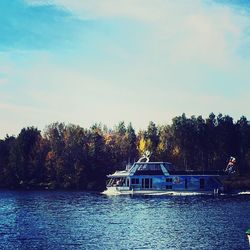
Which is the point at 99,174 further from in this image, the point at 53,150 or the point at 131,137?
the point at 131,137

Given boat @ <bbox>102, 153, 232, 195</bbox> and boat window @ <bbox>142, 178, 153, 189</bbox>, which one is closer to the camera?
boat @ <bbox>102, 153, 232, 195</bbox>

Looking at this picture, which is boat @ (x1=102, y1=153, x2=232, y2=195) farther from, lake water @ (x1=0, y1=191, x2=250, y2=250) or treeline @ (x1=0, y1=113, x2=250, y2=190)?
treeline @ (x1=0, y1=113, x2=250, y2=190)

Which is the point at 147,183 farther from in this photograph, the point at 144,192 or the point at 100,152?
the point at 100,152

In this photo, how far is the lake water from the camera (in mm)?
47688

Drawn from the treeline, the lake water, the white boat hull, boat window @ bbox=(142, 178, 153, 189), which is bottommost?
the lake water

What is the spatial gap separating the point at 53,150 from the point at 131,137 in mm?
33576

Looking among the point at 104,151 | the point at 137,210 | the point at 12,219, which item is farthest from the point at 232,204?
the point at 104,151

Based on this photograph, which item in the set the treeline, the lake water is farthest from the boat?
the treeline

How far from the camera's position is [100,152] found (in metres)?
158

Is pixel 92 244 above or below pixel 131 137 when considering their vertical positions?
below

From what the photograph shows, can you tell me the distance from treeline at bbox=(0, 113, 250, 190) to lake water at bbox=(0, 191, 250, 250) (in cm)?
6100

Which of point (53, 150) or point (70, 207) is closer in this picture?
point (70, 207)

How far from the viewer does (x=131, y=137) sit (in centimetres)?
17875

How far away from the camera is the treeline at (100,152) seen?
148625 millimetres
